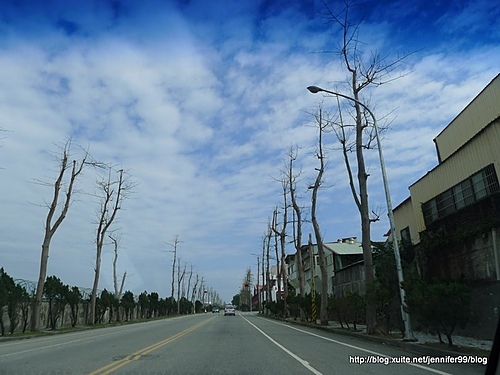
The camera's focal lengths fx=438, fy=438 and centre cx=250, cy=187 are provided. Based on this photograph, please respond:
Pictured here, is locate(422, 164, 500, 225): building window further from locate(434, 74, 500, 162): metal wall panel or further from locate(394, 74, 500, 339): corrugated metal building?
locate(434, 74, 500, 162): metal wall panel

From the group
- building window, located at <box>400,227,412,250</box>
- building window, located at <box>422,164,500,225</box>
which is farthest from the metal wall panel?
building window, located at <box>400,227,412,250</box>

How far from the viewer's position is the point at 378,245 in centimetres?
2269

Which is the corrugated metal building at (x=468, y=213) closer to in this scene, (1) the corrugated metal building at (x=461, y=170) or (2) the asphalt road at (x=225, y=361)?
(1) the corrugated metal building at (x=461, y=170)

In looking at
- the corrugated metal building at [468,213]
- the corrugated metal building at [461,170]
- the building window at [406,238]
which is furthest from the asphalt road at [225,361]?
the building window at [406,238]

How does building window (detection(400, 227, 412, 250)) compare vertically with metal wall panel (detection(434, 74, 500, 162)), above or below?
below

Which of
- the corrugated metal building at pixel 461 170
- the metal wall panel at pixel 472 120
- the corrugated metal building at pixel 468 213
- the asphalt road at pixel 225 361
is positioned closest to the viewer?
the asphalt road at pixel 225 361

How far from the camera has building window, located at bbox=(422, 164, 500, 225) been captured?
15.7 meters

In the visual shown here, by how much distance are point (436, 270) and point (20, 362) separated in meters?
15.5

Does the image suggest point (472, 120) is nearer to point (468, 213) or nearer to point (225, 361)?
point (468, 213)

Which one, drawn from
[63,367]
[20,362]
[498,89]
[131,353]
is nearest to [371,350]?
[131,353]

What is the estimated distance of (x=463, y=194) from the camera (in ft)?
57.5

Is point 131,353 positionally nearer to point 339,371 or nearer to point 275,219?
point 339,371

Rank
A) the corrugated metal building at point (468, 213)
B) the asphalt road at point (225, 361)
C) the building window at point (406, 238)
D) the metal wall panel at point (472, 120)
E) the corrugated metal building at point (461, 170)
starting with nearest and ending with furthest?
1. the asphalt road at point (225, 361)
2. the corrugated metal building at point (468, 213)
3. the corrugated metal building at point (461, 170)
4. the metal wall panel at point (472, 120)
5. the building window at point (406, 238)

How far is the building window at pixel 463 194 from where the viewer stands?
51.4 ft
